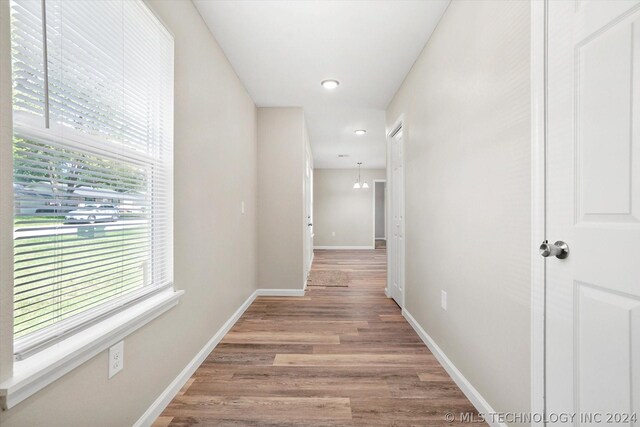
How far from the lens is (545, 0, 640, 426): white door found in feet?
2.88

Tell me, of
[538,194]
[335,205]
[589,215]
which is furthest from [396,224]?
[335,205]

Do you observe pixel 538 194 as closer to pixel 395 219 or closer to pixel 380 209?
pixel 395 219

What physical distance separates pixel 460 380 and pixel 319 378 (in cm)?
87

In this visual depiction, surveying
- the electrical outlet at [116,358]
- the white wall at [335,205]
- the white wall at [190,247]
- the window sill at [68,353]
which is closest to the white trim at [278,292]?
the white wall at [190,247]

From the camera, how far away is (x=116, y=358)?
1252 mm

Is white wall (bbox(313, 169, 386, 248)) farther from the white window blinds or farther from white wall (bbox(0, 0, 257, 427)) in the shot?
the white window blinds

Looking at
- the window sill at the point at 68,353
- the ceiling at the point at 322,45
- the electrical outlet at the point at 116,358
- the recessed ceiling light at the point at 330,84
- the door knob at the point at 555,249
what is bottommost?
the electrical outlet at the point at 116,358

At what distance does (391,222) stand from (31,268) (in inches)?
130

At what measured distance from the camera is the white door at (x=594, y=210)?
2.88ft

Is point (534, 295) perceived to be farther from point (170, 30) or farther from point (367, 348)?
point (170, 30)

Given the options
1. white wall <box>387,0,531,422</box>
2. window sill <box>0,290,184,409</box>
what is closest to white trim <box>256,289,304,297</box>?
white wall <box>387,0,531,422</box>

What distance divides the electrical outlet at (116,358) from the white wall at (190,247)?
3cm

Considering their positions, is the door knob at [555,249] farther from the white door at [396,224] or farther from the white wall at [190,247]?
the white door at [396,224]

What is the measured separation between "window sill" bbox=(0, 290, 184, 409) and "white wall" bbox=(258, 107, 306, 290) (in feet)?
8.04
